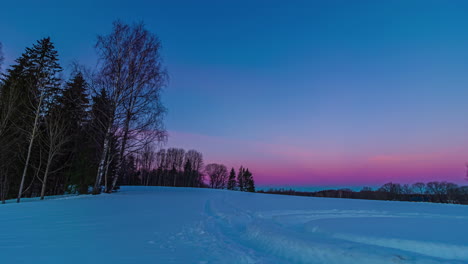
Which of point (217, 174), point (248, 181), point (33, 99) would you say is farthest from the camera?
point (217, 174)

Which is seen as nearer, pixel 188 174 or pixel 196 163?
pixel 188 174

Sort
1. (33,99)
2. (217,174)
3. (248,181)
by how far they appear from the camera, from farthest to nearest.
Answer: (217,174) → (248,181) → (33,99)

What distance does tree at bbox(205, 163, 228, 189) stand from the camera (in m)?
66.5

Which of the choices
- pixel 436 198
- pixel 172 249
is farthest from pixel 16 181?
pixel 436 198

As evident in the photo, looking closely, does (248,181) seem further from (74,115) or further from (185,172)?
(74,115)

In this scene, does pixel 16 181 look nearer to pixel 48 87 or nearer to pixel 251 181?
pixel 48 87

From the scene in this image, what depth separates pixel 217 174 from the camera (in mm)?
67312

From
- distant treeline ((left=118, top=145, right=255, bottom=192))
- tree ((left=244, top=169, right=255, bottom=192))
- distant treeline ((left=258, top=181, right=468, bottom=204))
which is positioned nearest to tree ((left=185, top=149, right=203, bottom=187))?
distant treeline ((left=118, top=145, right=255, bottom=192))

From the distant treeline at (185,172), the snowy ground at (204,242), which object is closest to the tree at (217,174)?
the distant treeline at (185,172)

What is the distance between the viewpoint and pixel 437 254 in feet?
12.0

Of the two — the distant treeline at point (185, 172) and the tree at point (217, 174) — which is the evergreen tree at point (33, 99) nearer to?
the distant treeline at point (185, 172)

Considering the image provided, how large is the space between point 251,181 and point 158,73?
48.3 m

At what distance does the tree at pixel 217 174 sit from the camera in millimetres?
66500

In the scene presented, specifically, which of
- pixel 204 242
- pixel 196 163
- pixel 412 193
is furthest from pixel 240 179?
pixel 204 242
